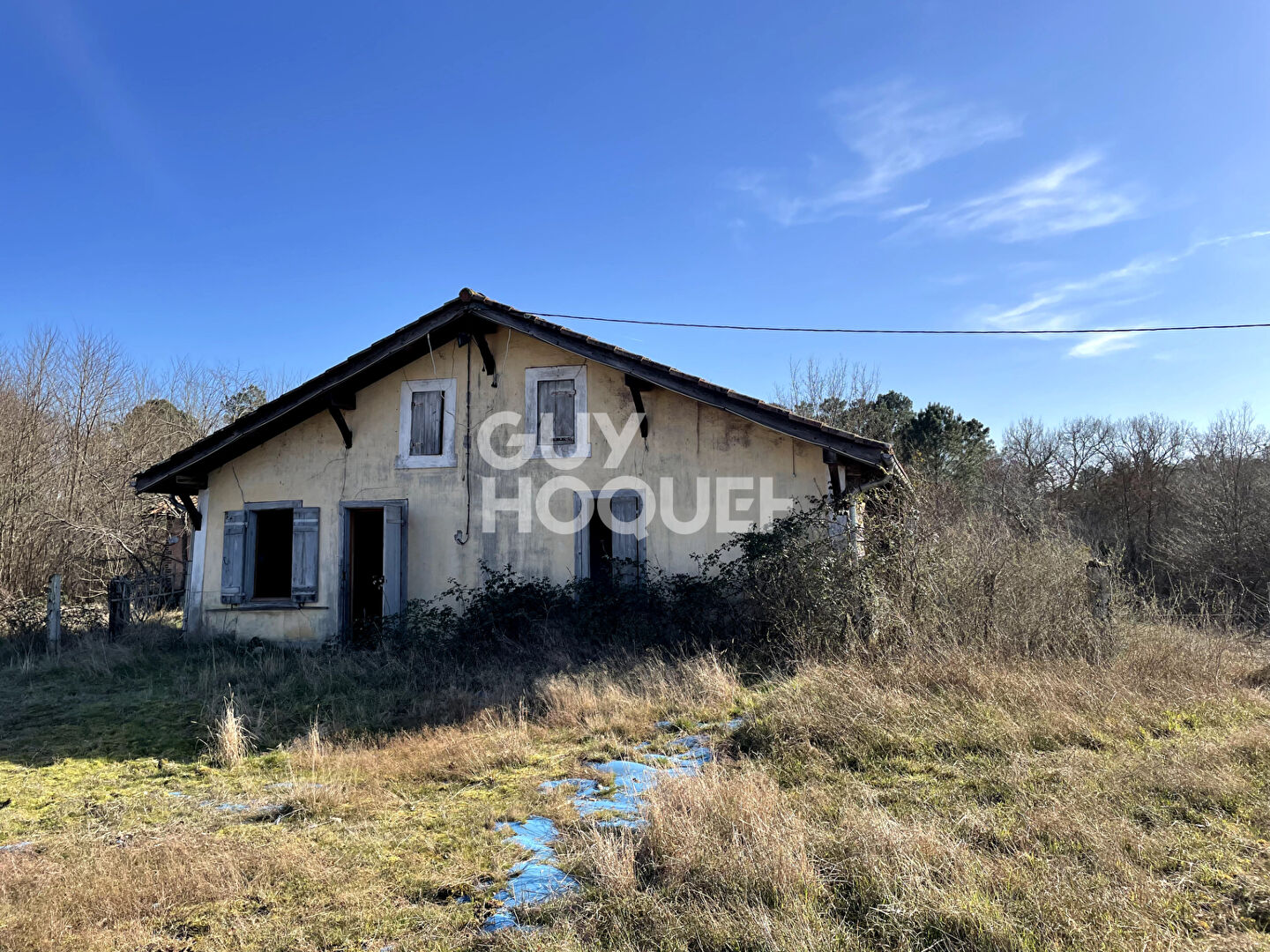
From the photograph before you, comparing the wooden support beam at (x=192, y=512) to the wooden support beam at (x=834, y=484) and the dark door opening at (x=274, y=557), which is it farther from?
the wooden support beam at (x=834, y=484)

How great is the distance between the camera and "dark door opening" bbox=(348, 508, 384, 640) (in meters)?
10.4

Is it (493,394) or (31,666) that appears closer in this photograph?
(31,666)

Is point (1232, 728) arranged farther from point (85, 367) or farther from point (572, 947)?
point (85, 367)

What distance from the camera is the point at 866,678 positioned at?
605 cm

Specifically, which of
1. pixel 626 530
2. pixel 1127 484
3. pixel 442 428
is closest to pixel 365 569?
pixel 442 428

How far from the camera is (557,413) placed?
1016cm

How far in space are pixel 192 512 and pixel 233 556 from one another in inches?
49.1

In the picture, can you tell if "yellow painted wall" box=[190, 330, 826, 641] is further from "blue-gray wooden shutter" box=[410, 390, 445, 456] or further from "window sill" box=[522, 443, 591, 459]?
"blue-gray wooden shutter" box=[410, 390, 445, 456]

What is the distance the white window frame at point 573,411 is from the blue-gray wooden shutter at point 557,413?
42 millimetres

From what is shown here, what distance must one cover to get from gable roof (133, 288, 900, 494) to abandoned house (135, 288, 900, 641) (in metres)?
0.03

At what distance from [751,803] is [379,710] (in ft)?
13.7

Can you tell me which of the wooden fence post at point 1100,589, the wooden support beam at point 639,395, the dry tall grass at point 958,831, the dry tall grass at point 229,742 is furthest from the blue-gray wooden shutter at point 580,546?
the wooden fence post at point 1100,589

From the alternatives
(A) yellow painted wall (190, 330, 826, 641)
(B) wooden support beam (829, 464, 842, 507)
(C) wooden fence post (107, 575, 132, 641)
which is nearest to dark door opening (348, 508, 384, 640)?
(A) yellow painted wall (190, 330, 826, 641)

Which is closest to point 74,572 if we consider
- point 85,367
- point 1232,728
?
point 85,367
